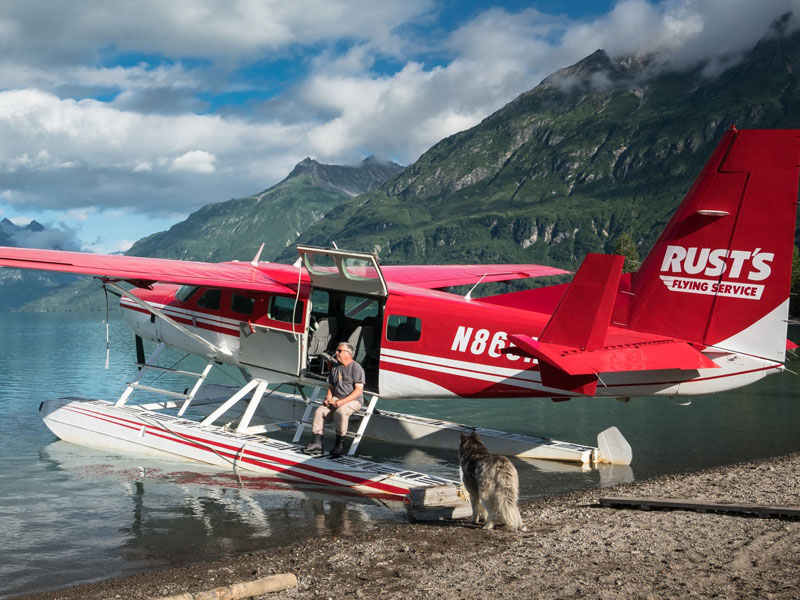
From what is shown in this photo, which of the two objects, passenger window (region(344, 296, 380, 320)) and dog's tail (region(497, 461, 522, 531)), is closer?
dog's tail (region(497, 461, 522, 531))

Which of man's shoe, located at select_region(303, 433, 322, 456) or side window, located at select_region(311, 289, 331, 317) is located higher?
side window, located at select_region(311, 289, 331, 317)

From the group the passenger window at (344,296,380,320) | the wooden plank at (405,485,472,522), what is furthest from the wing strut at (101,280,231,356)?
the wooden plank at (405,485,472,522)

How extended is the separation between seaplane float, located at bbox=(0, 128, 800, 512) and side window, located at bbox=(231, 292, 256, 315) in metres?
0.02

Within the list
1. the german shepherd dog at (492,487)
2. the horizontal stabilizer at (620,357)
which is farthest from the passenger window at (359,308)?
the german shepherd dog at (492,487)

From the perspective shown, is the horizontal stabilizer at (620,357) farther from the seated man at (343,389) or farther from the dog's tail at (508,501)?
the seated man at (343,389)

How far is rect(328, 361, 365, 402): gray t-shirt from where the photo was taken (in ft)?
31.3

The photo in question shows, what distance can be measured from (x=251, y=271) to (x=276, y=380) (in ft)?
6.09

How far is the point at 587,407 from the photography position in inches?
705

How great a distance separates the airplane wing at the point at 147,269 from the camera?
9.17 metres

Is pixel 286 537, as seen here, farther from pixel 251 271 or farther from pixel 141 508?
pixel 251 271

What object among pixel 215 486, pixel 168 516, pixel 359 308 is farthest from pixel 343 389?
pixel 168 516

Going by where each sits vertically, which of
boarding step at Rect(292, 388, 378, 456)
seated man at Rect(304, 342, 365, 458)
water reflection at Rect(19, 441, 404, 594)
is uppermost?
seated man at Rect(304, 342, 365, 458)

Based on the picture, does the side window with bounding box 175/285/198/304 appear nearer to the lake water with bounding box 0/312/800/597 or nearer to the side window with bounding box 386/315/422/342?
the lake water with bounding box 0/312/800/597

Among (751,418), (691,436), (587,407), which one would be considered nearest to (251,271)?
(691,436)
